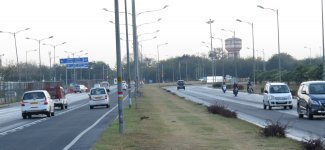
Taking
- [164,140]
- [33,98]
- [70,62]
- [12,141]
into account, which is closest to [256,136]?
[164,140]

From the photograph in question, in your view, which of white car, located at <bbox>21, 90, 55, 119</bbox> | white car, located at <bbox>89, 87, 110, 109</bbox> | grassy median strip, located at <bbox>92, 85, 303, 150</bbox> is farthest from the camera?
white car, located at <bbox>89, 87, 110, 109</bbox>

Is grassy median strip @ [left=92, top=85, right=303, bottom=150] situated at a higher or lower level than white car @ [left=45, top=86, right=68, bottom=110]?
lower

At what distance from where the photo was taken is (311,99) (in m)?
34.7

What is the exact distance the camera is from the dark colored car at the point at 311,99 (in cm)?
3447

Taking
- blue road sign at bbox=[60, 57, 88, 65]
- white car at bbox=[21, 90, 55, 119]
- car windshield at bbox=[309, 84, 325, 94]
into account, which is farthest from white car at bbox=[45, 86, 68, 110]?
blue road sign at bbox=[60, 57, 88, 65]

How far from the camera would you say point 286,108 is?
48.6 metres

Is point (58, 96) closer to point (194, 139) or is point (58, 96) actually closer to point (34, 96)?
point (34, 96)

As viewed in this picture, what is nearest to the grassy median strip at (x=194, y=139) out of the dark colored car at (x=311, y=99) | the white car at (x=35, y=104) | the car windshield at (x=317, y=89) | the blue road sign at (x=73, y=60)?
the dark colored car at (x=311, y=99)

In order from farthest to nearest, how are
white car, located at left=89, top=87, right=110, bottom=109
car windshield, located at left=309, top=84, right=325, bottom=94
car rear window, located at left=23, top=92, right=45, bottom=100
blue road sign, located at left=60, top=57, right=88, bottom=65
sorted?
blue road sign, located at left=60, top=57, right=88, bottom=65 → white car, located at left=89, top=87, right=110, bottom=109 → car rear window, located at left=23, top=92, right=45, bottom=100 → car windshield, located at left=309, top=84, right=325, bottom=94

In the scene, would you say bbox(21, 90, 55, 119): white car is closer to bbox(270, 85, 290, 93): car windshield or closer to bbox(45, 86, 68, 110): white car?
bbox(45, 86, 68, 110): white car

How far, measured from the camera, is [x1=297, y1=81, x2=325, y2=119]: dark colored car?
34.5 metres

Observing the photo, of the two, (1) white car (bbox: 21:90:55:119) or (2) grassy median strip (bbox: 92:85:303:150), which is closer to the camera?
(2) grassy median strip (bbox: 92:85:303:150)

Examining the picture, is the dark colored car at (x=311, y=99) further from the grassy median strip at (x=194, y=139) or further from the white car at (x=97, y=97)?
the white car at (x=97, y=97)

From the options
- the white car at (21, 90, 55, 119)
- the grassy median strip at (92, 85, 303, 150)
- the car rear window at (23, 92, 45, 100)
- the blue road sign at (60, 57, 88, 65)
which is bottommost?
the grassy median strip at (92, 85, 303, 150)
